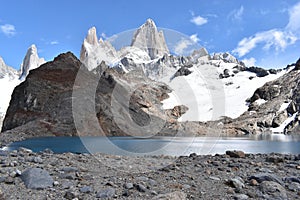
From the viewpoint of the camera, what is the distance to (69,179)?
452 inches

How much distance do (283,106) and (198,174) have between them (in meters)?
185

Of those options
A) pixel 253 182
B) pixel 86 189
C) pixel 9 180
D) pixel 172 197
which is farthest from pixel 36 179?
pixel 253 182

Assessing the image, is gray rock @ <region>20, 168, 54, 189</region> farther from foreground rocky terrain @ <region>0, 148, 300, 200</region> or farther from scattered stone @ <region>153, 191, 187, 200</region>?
scattered stone @ <region>153, 191, 187, 200</region>

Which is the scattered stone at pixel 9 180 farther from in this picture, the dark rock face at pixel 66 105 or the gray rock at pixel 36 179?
the dark rock face at pixel 66 105

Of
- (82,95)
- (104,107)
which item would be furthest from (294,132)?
(82,95)

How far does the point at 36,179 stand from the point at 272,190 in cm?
897

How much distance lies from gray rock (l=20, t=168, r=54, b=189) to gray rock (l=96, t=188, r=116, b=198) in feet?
6.48

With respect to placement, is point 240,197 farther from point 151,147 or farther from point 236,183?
point 151,147

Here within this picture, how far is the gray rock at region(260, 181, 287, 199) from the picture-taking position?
10.4m

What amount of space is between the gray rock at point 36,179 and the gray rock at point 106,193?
197cm

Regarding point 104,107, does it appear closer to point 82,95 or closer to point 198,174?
point 82,95

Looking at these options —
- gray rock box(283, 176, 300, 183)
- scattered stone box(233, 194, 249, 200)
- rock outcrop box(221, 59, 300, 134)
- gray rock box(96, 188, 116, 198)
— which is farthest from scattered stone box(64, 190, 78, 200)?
rock outcrop box(221, 59, 300, 134)

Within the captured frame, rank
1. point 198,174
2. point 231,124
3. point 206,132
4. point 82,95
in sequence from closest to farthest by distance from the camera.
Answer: point 198,174 < point 82,95 < point 206,132 < point 231,124

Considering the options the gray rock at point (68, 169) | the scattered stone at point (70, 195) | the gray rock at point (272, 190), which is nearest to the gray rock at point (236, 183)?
the gray rock at point (272, 190)
